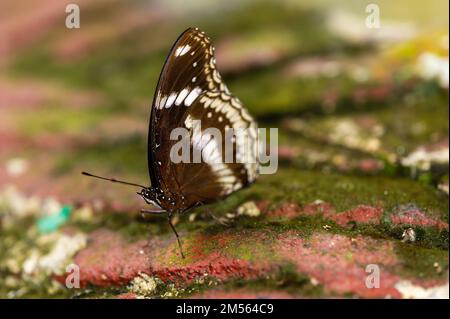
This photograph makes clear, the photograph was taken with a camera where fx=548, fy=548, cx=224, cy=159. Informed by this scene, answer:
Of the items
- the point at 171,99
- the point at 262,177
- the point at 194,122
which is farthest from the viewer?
the point at 262,177

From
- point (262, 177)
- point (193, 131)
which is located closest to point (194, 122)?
point (193, 131)

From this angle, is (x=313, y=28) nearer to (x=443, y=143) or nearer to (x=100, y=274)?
(x=443, y=143)

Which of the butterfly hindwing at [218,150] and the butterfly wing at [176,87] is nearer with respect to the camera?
the butterfly wing at [176,87]

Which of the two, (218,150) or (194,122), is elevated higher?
(194,122)

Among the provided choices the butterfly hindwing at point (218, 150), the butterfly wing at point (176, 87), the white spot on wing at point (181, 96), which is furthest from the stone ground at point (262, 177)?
the white spot on wing at point (181, 96)

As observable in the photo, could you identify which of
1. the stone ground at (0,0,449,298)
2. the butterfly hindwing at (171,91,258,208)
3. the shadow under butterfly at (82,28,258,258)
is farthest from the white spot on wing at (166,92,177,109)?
the stone ground at (0,0,449,298)

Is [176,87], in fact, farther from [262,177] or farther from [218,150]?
[262,177]

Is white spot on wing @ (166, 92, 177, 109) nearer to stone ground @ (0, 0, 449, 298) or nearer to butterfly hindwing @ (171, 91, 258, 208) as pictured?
butterfly hindwing @ (171, 91, 258, 208)

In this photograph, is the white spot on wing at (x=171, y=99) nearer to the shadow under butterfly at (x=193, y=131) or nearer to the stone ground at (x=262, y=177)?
the shadow under butterfly at (x=193, y=131)
